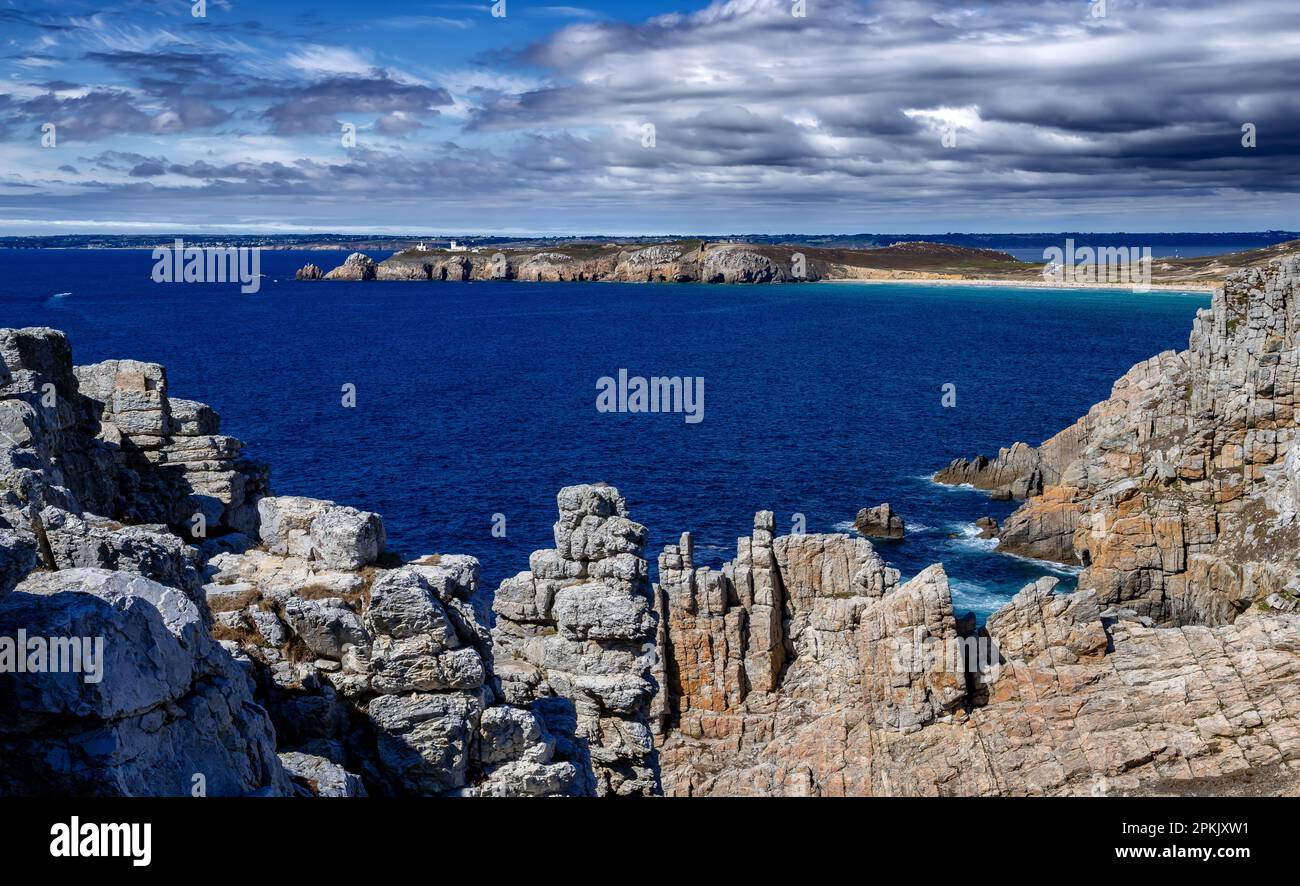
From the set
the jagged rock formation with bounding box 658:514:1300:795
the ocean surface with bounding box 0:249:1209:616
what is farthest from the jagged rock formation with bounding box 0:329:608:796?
the ocean surface with bounding box 0:249:1209:616

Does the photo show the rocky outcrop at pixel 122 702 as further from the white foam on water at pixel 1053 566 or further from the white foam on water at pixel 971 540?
the white foam on water at pixel 971 540

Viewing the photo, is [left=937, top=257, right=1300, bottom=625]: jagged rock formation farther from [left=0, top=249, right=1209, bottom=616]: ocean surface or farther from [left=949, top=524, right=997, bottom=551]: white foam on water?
[left=0, top=249, right=1209, bottom=616]: ocean surface

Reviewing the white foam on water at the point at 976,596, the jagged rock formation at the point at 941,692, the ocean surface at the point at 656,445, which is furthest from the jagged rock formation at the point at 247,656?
the ocean surface at the point at 656,445

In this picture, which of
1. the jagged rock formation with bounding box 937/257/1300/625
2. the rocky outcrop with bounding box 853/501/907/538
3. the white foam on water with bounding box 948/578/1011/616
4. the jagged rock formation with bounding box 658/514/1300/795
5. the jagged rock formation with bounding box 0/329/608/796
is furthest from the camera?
the rocky outcrop with bounding box 853/501/907/538

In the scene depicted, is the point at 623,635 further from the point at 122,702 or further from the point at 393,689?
the point at 122,702

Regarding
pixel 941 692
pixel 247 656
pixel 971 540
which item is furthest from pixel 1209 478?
pixel 247 656

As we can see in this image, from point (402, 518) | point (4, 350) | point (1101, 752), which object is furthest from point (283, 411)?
point (1101, 752)
